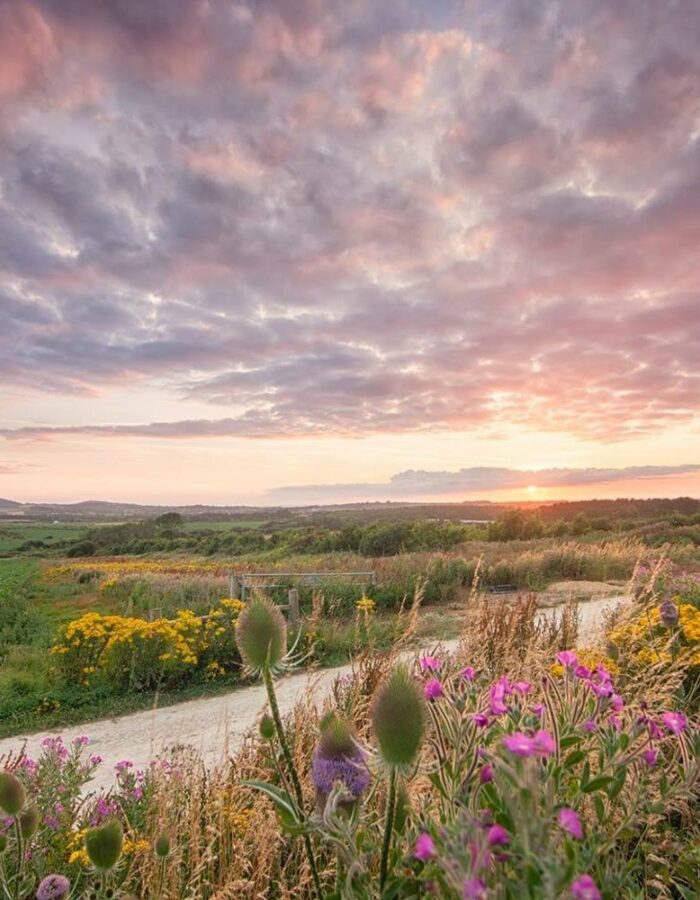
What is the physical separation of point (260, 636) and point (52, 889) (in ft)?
3.61

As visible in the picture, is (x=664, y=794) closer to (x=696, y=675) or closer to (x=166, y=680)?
(x=696, y=675)

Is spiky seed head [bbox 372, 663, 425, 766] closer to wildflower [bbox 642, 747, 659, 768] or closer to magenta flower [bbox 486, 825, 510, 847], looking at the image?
magenta flower [bbox 486, 825, 510, 847]

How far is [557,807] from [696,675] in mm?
4607

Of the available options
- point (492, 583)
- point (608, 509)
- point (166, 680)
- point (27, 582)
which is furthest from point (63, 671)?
point (608, 509)

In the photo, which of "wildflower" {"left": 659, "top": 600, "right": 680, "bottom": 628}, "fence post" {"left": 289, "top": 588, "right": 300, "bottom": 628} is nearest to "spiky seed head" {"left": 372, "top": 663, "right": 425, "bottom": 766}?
"wildflower" {"left": 659, "top": 600, "right": 680, "bottom": 628}

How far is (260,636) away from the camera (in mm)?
1830

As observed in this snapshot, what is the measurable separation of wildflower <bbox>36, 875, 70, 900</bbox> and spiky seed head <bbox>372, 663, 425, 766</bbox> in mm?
1335

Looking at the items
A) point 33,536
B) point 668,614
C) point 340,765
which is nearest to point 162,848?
point 340,765

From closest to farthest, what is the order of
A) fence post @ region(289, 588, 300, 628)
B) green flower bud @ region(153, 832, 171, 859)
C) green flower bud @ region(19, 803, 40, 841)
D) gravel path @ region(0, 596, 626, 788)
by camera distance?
green flower bud @ region(153, 832, 171, 859) < green flower bud @ region(19, 803, 40, 841) < gravel path @ region(0, 596, 626, 788) < fence post @ region(289, 588, 300, 628)

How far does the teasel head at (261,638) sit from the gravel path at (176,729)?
4.94m

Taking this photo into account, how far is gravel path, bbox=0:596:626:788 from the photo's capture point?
669 centimetres

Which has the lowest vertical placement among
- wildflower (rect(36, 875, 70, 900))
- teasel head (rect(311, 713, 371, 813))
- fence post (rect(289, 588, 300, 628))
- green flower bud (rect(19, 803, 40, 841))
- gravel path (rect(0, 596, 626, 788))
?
gravel path (rect(0, 596, 626, 788))

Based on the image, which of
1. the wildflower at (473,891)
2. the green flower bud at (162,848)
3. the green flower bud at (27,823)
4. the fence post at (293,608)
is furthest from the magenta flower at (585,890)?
the fence post at (293,608)

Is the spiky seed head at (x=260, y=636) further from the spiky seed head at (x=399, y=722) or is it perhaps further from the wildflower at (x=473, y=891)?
the wildflower at (x=473, y=891)
